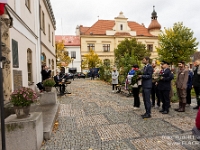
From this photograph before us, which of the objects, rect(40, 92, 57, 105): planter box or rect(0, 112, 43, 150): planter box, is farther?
rect(40, 92, 57, 105): planter box

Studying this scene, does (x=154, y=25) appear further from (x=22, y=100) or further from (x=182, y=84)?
(x=22, y=100)

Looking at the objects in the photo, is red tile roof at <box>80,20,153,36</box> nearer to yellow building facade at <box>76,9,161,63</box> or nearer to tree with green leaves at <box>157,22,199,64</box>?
yellow building facade at <box>76,9,161,63</box>

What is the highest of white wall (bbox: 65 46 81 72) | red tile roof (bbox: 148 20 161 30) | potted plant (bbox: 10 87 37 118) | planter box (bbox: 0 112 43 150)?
red tile roof (bbox: 148 20 161 30)

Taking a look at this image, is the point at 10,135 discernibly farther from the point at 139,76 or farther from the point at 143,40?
the point at 143,40

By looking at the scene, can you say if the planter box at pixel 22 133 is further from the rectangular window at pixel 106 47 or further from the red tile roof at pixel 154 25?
the red tile roof at pixel 154 25

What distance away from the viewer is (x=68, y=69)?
42.4 metres

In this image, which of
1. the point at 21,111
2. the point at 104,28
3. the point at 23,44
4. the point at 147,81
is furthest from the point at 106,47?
the point at 21,111

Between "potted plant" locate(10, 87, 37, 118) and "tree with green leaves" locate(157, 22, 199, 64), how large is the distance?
2428 centimetres

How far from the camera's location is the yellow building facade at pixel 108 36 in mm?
41594

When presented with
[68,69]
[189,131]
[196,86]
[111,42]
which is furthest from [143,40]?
[189,131]

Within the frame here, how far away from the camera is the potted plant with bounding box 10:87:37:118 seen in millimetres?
3398

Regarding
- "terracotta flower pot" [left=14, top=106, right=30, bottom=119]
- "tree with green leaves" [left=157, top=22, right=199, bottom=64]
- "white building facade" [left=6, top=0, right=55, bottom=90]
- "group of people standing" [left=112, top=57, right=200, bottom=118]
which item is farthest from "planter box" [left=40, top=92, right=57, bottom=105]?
"tree with green leaves" [left=157, top=22, right=199, bottom=64]

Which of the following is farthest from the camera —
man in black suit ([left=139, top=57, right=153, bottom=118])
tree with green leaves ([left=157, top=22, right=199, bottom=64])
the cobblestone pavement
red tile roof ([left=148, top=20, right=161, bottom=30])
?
red tile roof ([left=148, top=20, right=161, bottom=30])

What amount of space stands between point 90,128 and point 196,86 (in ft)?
15.4
